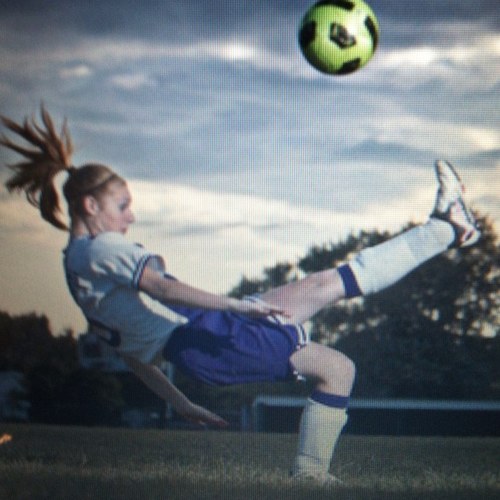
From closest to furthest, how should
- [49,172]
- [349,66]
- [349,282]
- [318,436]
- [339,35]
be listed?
[339,35] < [349,66] < [318,436] < [349,282] < [49,172]

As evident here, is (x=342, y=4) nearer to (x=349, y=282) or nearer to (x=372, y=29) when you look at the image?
(x=372, y=29)

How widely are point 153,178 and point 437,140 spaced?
1243 millimetres

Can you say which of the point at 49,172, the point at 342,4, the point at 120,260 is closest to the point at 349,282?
the point at 120,260

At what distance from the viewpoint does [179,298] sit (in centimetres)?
416

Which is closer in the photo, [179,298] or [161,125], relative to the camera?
[179,298]

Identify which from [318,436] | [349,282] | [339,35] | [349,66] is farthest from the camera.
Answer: [349,282]

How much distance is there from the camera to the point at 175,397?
4.25 meters

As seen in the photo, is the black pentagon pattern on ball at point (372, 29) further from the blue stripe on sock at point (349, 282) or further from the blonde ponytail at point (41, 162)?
the blonde ponytail at point (41, 162)

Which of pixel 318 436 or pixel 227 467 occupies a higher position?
pixel 318 436

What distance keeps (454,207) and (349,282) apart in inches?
21.9

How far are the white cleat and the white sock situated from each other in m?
0.04

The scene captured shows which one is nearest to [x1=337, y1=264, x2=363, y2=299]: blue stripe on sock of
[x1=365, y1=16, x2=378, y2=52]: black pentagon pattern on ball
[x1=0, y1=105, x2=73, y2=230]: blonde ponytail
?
[x1=365, y1=16, x2=378, y2=52]: black pentagon pattern on ball

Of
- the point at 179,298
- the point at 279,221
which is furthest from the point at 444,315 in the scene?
the point at 179,298

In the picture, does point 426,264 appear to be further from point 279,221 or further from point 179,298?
point 179,298
